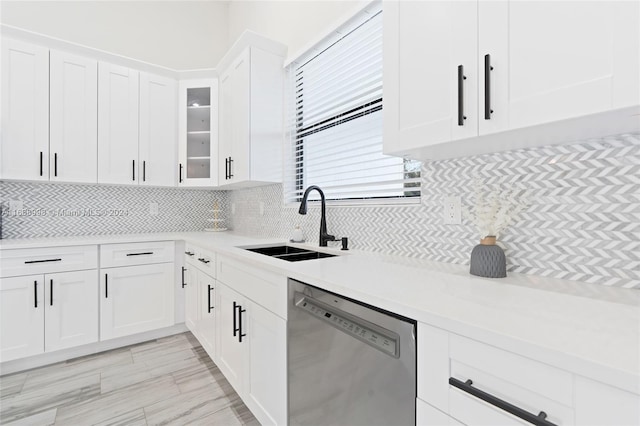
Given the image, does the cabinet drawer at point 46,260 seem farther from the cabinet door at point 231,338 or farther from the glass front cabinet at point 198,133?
the cabinet door at point 231,338

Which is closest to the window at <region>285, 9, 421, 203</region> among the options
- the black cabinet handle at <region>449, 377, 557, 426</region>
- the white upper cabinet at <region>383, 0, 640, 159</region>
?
the white upper cabinet at <region>383, 0, 640, 159</region>

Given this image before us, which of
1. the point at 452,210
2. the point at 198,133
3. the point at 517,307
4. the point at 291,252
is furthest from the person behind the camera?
the point at 198,133

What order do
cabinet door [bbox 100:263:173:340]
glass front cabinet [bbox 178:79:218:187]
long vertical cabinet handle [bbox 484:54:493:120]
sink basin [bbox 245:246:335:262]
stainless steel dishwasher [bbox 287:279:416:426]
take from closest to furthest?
stainless steel dishwasher [bbox 287:279:416:426]
long vertical cabinet handle [bbox 484:54:493:120]
sink basin [bbox 245:246:335:262]
cabinet door [bbox 100:263:173:340]
glass front cabinet [bbox 178:79:218:187]

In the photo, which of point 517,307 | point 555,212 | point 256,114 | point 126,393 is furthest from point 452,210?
point 126,393

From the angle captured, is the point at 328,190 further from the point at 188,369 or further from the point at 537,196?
the point at 188,369

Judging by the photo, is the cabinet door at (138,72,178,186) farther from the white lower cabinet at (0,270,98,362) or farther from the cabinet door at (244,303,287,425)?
the cabinet door at (244,303,287,425)

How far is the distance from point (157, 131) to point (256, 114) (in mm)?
1208

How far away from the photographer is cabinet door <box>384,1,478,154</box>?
102 centimetres

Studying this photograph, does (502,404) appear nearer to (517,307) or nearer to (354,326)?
(517,307)

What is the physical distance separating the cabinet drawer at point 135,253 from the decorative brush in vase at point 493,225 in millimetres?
2595

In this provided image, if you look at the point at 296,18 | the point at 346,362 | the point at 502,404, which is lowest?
the point at 346,362

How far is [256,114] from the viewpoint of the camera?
98.0 inches

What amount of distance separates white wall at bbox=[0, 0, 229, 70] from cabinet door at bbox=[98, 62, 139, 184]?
0.57 metres

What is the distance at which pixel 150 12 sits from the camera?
3.31 m
